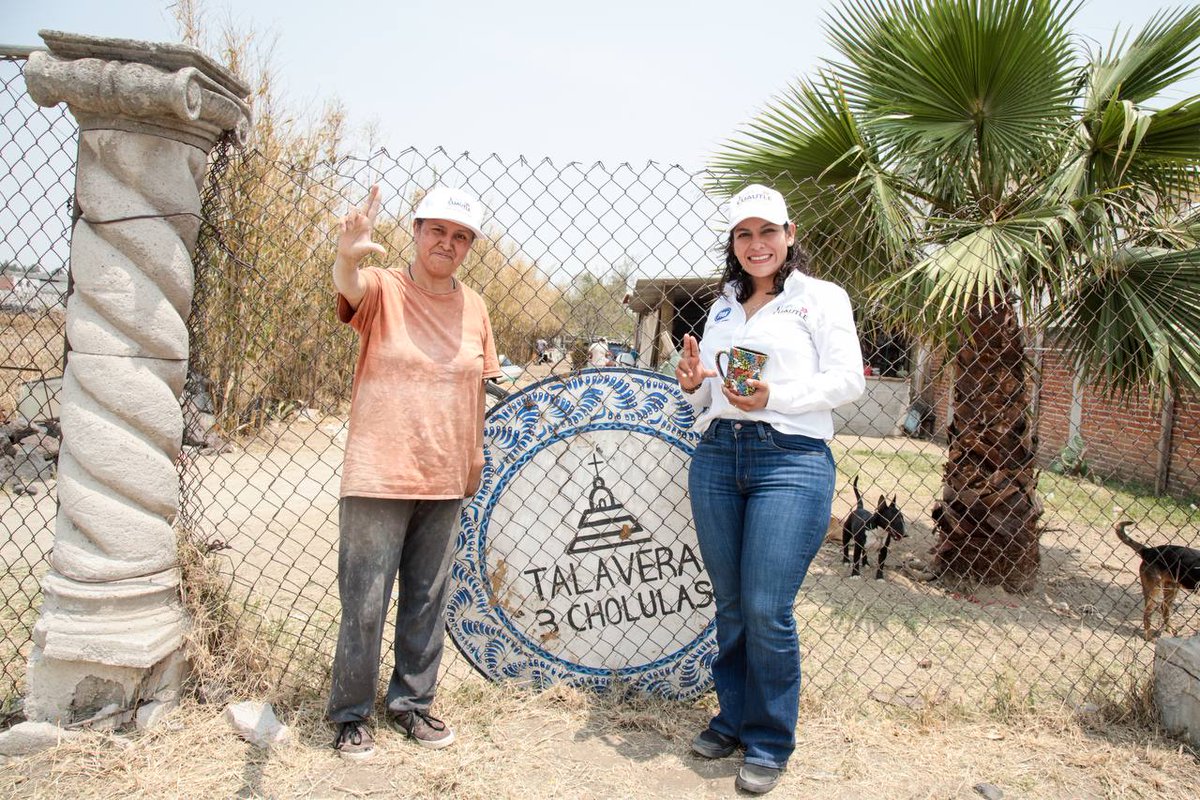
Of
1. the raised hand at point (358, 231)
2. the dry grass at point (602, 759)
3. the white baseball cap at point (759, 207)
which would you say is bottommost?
the dry grass at point (602, 759)

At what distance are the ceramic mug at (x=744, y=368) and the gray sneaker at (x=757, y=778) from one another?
4.05 feet

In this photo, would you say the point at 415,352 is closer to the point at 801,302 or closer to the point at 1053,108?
the point at 801,302

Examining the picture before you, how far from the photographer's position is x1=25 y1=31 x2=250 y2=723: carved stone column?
2527 mm

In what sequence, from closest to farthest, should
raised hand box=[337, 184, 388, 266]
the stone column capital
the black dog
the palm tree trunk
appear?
raised hand box=[337, 184, 388, 266] → the stone column capital → the palm tree trunk → the black dog

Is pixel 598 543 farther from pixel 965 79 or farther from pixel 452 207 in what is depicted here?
pixel 965 79

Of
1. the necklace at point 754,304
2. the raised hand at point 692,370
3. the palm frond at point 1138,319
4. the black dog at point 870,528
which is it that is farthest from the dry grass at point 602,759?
the black dog at point 870,528

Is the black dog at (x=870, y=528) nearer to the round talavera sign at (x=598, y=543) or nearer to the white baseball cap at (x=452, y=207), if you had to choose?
the round talavera sign at (x=598, y=543)

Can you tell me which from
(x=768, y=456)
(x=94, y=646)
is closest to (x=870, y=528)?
(x=768, y=456)

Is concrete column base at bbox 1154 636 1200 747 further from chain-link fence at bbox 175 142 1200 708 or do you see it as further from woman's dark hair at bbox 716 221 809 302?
woman's dark hair at bbox 716 221 809 302

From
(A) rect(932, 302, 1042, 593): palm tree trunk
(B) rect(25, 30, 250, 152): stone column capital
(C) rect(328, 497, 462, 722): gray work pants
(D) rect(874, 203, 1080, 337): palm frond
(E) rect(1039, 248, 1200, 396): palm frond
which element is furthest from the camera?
(A) rect(932, 302, 1042, 593): palm tree trunk

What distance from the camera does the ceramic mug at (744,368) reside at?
2.48 metres

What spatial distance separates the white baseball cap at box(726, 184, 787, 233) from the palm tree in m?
1.62

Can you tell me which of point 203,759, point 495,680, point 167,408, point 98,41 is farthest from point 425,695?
point 98,41

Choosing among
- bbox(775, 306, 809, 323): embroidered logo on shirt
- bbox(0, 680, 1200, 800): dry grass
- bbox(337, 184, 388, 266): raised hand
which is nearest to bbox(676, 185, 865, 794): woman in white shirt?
bbox(775, 306, 809, 323): embroidered logo on shirt
